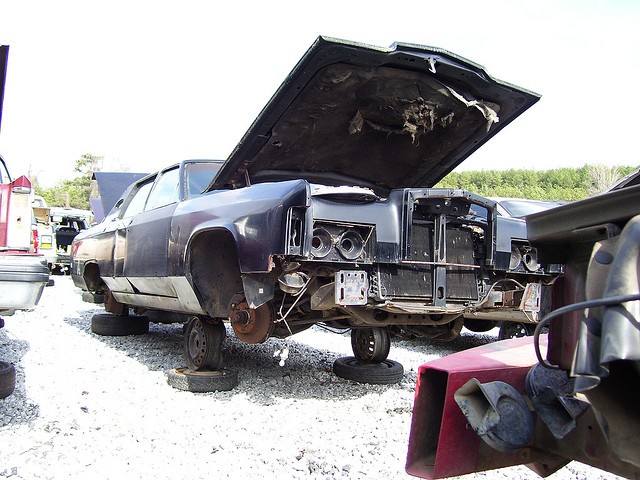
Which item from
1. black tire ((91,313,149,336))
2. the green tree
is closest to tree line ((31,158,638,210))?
the green tree

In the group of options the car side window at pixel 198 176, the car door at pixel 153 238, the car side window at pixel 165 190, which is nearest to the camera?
the car door at pixel 153 238

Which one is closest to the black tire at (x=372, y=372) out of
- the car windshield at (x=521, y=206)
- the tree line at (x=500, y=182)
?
the car windshield at (x=521, y=206)

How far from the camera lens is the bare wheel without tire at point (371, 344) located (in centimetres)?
468

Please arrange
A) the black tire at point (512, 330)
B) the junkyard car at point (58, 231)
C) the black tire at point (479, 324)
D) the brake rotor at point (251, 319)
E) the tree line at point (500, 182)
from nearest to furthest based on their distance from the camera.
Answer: the brake rotor at point (251, 319) < the black tire at point (512, 330) < the black tire at point (479, 324) < the junkyard car at point (58, 231) < the tree line at point (500, 182)

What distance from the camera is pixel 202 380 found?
400 cm

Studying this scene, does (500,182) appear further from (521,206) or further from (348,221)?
(348,221)

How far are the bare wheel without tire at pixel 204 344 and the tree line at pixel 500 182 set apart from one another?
34.8 meters

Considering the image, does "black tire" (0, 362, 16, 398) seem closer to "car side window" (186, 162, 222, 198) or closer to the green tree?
"car side window" (186, 162, 222, 198)

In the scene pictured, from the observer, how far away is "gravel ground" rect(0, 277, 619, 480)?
2.64 meters

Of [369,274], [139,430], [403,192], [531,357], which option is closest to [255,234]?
[369,274]

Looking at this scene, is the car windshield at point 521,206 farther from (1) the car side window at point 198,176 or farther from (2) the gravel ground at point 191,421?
(1) the car side window at point 198,176

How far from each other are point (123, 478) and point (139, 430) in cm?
66

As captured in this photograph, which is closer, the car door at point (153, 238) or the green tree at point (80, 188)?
the car door at point (153, 238)

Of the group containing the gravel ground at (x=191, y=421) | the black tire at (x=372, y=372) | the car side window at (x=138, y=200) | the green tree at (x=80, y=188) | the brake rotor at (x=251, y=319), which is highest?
the green tree at (x=80, y=188)
